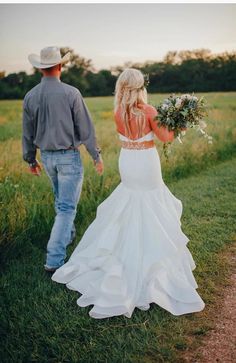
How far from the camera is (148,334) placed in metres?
3.50

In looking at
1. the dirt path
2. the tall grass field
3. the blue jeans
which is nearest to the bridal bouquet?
the tall grass field

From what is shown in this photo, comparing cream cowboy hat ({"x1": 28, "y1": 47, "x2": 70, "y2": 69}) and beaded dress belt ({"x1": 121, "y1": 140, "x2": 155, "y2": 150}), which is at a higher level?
cream cowboy hat ({"x1": 28, "y1": 47, "x2": 70, "y2": 69})

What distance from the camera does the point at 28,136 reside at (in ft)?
15.4

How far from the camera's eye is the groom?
440 centimetres

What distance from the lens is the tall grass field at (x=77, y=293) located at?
3.37m

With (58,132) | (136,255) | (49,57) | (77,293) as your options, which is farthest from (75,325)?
(49,57)

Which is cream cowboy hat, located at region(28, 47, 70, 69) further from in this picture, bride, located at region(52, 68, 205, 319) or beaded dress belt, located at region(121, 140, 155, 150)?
beaded dress belt, located at region(121, 140, 155, 150)

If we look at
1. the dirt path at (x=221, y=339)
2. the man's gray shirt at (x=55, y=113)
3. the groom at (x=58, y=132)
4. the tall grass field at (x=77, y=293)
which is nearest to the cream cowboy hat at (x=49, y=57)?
the groom at (x=58, y=132)

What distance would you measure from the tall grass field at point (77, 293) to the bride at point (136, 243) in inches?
5.2

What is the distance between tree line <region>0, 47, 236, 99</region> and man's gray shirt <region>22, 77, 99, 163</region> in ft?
25.5

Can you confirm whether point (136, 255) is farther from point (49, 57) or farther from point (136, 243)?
point (49, 57)

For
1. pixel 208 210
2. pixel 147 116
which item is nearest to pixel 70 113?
pixel 147 116

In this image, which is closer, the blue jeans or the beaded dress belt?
the beaded dress belt

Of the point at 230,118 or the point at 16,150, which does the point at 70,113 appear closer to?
the point at 16,150
